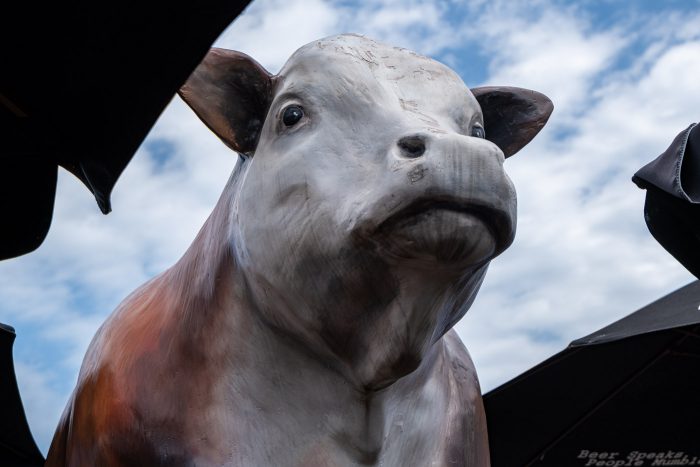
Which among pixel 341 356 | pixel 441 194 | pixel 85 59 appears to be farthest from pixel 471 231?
pixel 85 59

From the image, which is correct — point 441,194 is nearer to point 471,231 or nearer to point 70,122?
point 471,231

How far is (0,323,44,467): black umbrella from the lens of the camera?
393 cm

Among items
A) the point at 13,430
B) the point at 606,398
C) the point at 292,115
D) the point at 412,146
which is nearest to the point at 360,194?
the point at 412,146

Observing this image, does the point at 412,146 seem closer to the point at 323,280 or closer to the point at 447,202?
the point at 447,202

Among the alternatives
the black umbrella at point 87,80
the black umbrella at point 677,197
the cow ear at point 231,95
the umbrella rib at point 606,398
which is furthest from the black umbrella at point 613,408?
the black umbrella at point 87,80

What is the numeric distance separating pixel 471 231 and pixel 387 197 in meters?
0.15

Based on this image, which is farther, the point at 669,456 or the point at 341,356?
the point at 669,456

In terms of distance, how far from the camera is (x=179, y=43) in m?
1.54

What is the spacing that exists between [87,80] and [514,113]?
0.97m

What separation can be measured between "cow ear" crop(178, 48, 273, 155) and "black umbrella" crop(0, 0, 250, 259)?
20 cm

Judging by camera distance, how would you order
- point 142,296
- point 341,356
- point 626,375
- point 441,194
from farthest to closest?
1. point 626,375
2. point 142,296
3. point 341,356
4. point 441,194

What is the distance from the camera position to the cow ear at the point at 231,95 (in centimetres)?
189

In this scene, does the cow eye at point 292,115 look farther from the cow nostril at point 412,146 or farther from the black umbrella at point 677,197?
the black umbrella at point 677,197

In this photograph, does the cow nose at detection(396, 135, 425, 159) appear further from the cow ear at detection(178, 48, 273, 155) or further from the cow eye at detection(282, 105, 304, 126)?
the cow ear at detection(178, 48, 273, 155)
